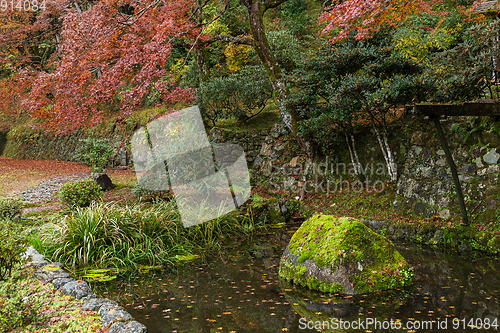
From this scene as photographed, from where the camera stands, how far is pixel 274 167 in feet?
34.5

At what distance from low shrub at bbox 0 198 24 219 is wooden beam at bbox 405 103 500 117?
8.69 m

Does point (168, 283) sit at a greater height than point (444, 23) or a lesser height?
lesser

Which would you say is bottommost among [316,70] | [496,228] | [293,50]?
[496,228]

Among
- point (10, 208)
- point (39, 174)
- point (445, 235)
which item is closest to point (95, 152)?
point (10, 208)

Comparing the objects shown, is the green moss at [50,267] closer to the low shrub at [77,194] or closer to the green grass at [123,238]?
the green grass at [123,238]

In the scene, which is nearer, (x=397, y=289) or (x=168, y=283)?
(x=397, y=289)

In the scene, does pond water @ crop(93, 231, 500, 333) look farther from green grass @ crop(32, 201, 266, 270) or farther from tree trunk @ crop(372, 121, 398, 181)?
tree trunk @ crop(372, 121, 398, 181)

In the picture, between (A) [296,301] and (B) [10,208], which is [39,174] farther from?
(A) [296,301]

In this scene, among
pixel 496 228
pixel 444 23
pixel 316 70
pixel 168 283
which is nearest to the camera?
pixel 168 283

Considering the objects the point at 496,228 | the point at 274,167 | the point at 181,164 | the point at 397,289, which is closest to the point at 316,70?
the point at 274,167

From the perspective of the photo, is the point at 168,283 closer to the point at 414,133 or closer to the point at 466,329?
the point at 466,329

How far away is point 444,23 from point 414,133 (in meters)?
4.60

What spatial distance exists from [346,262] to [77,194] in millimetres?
6948

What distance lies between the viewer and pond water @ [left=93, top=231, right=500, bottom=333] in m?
3.85
